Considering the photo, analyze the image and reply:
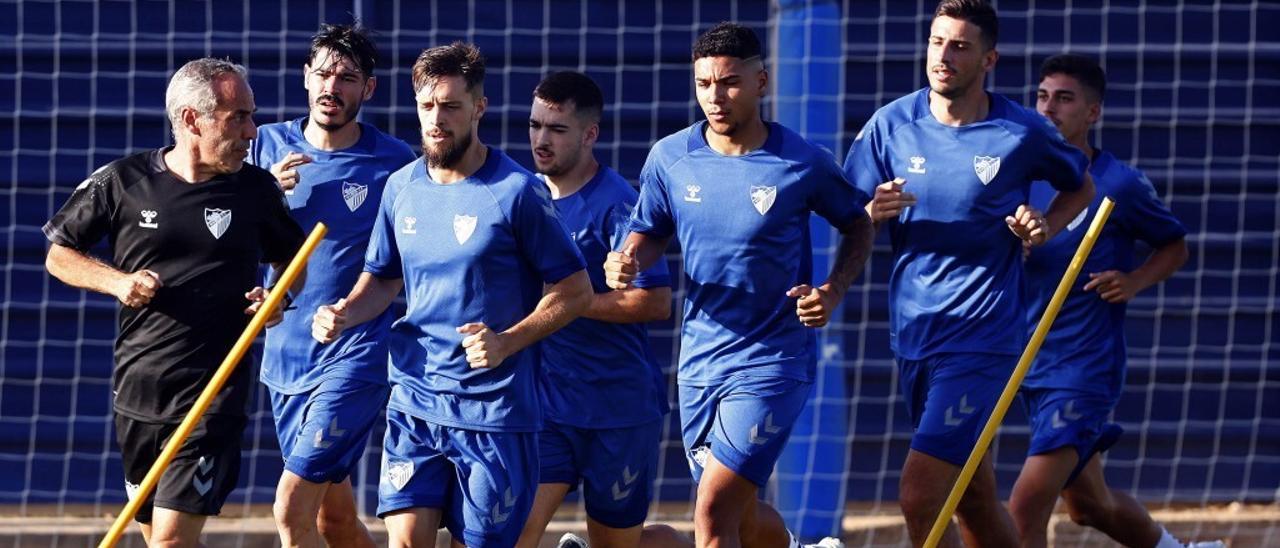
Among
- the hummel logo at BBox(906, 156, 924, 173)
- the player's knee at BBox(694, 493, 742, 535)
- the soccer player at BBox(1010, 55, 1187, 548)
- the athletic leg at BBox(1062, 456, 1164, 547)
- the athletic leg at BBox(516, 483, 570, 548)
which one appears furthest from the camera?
the athletic leg at BBox(1062, 456, 1164, 547)

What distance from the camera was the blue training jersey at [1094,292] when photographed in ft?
21.8

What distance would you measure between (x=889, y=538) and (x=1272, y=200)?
7.52ft

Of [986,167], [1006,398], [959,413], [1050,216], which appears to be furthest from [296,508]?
[1050,216]

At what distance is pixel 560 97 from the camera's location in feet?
19.7

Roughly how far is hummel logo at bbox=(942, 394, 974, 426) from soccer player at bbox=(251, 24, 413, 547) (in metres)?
1.81

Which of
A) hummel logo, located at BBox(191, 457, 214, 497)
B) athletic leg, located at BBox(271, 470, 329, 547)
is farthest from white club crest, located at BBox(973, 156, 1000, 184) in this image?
hummel logo, located at BBox(191, 457, 214, 497)

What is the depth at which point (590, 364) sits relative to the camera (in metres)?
6.01

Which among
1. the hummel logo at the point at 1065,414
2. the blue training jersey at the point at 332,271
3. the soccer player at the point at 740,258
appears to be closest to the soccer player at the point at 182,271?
the blue training jersey at the point at 332,271

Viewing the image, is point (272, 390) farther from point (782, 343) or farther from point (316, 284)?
point (782, 343)

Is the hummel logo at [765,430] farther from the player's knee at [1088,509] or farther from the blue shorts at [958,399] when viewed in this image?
the player's knee at [1088,509]

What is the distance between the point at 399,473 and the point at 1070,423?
2.56 m

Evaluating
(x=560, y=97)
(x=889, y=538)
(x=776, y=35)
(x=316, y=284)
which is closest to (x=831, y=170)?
(x=560, y=97)

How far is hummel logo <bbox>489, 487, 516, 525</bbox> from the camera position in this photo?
5.13 m

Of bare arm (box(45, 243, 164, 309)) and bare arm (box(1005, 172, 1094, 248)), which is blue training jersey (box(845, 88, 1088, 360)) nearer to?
bare arm (box(1005, 172, 1094, 248))
